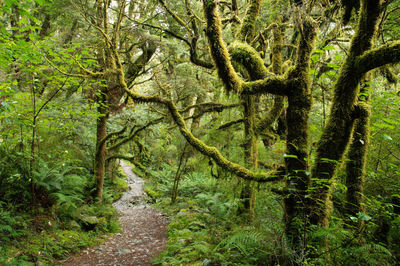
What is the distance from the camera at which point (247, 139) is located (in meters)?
6.04

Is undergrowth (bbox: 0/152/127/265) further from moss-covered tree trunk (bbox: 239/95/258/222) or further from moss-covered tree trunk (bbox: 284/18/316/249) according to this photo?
moss-covered tree trunk (bbox: 284/18/316/249)

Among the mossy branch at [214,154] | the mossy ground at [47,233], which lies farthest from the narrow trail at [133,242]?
the mossy branch at [214,154]

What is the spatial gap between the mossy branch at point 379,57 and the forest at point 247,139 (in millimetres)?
12

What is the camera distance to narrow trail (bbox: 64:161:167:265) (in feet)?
17.9

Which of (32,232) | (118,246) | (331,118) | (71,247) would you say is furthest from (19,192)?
(331,118)

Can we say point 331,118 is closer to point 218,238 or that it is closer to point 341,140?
point 341,140

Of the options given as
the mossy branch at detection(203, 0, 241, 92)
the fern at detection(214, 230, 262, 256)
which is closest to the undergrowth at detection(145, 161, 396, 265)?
the fern at detection(214, 230, 262, 256)

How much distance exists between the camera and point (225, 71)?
3.67 metres

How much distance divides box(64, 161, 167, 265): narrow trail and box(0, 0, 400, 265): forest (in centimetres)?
16

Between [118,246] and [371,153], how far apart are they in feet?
23.8

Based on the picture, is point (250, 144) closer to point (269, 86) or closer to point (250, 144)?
point (250, 144)

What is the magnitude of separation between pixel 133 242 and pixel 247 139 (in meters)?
5.01

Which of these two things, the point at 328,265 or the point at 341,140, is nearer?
the point at 328,265

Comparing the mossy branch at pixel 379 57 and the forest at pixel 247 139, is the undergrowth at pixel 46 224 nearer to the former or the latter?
the forest at pixel 247 139
